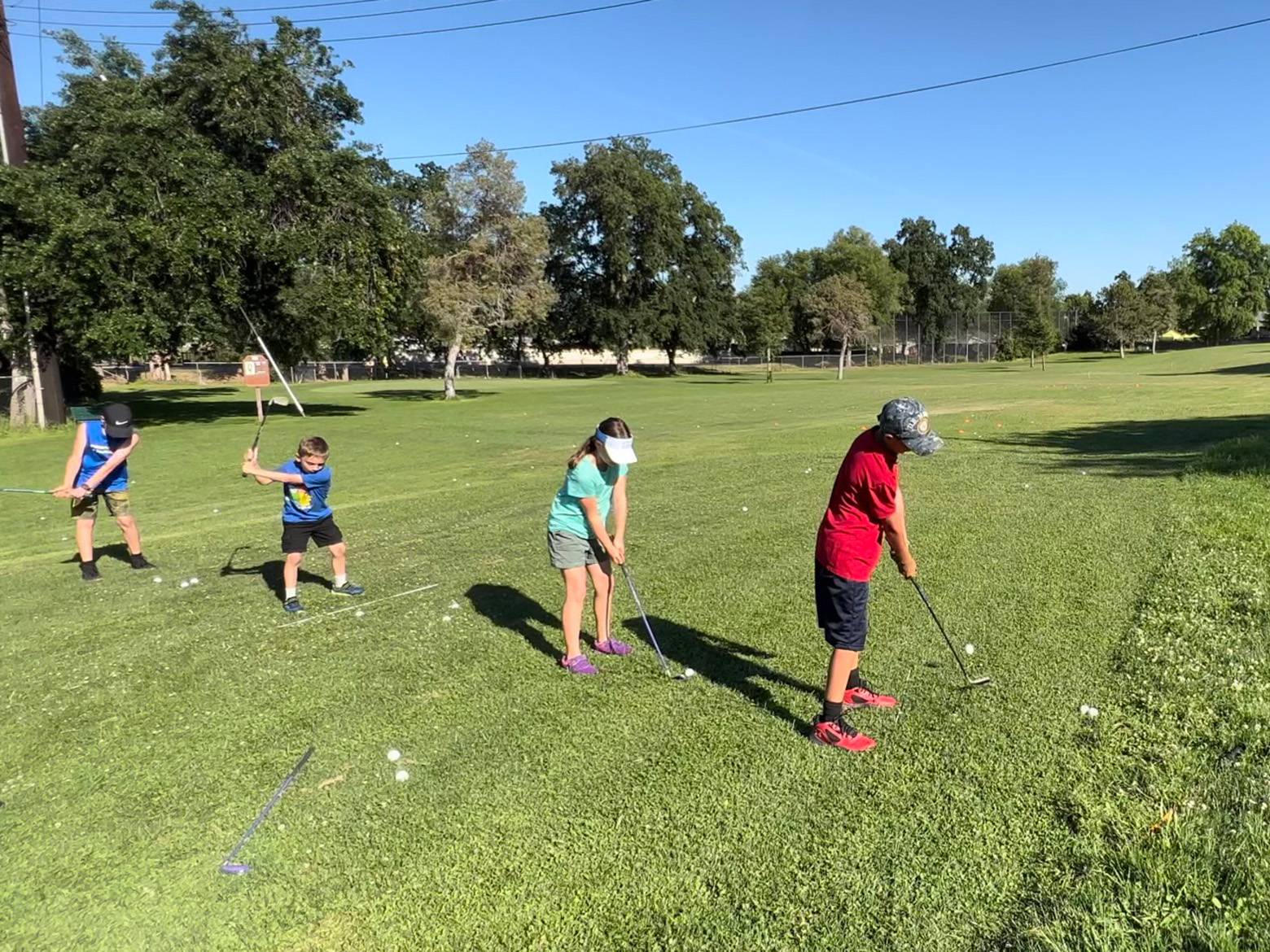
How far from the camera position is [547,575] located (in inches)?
311

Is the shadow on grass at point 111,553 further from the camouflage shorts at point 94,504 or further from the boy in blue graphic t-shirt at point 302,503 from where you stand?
the boy in blue graphic t-shirt at point 302,503

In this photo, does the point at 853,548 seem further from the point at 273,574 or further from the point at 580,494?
the point at 273,574

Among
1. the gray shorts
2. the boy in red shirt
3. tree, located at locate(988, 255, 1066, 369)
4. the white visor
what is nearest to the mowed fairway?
the boy in red shirt

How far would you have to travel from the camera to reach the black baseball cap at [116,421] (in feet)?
27.1

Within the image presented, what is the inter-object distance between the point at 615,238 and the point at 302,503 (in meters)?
64.3

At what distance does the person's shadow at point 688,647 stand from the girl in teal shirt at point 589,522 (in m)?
0.47

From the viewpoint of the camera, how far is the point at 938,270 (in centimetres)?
10288

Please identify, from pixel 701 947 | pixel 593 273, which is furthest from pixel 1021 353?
pixel 701 947

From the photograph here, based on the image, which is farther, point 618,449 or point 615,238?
point 615,238

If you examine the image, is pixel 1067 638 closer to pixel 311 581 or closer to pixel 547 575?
pixel 547 575

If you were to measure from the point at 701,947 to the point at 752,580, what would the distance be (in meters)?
4.59

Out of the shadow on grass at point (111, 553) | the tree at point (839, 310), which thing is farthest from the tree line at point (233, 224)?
the tree at point (839, 310)

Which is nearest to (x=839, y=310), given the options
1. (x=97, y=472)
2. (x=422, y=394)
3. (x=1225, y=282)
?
(x=422, y=394)

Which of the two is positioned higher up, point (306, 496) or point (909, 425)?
point (909, 425)
